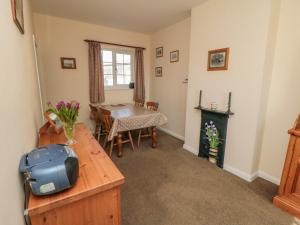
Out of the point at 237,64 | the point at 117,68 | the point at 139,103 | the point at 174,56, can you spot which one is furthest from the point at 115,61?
the point at 237,64

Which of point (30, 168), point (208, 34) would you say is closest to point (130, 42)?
point (208, 34)

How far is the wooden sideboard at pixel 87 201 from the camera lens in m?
0.88

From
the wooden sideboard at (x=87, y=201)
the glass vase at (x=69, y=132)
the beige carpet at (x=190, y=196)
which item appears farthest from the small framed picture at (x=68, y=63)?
the wooden sideboard at (x=87, y=201)

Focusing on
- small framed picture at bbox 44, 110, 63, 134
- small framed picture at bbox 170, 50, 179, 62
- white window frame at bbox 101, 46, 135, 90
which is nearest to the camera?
small framed picture at bbox 44, 110, 63, 134

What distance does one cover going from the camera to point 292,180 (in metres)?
1.71

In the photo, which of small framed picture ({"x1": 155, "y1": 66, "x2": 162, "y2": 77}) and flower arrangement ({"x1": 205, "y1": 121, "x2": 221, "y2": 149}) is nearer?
flower arrangement ({"x1": 205, "y1": 121, "x2": 221, "y2": 149})

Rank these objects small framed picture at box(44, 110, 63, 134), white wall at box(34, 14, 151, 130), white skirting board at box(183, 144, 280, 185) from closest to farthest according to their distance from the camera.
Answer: small framed picture at box(44, 110, 63, 134)
white skirting board at box(183, 144, 280, 185)
white wall at box(34, 14, 151, 130)

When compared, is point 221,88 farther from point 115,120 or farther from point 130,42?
point 130,42

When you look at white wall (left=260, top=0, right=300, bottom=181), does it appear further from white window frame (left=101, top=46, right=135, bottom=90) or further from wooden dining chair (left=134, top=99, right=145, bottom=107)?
white window frame (left=101, top=46, right=135, bottom=90)

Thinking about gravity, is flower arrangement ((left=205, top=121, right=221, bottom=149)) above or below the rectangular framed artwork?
below

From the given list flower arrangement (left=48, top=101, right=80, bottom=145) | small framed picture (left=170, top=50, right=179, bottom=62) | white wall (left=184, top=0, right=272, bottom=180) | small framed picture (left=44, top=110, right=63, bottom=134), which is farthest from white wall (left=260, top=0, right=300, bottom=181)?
small framed picture (left=44, top=110, right=63, bottom=134)

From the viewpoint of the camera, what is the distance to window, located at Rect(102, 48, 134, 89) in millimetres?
4070

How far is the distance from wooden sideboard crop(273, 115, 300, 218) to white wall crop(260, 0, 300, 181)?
41cm

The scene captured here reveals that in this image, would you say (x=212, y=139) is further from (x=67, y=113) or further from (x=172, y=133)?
(x=67, y=113)
